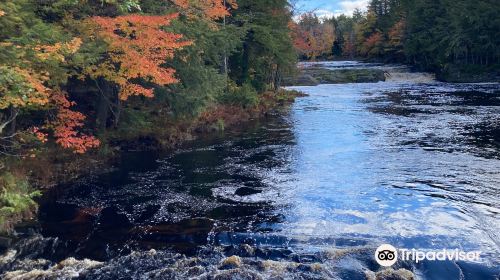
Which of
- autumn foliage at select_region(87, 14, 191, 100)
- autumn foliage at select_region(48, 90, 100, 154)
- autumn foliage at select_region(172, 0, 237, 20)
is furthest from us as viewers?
autumn foliage at select_region(172, 0, 237, 20)

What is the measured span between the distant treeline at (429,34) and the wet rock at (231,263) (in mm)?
46194

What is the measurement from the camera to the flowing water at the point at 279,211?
30.6ft

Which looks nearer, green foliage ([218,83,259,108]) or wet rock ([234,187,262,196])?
wet rock ([234,187,262,196])

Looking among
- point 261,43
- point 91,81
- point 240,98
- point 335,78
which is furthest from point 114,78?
point 335,78

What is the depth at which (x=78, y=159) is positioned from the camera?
1717cm

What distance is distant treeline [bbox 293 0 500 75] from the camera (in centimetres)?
5572

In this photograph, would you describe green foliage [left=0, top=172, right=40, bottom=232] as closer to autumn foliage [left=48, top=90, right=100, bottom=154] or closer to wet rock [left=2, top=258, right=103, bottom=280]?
wet rock [left=2, top=258, right=103, bottom=280]

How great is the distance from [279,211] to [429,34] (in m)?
64.8

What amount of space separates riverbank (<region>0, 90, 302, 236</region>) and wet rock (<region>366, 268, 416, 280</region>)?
8.29 meters

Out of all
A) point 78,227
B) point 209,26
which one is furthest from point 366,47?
point 78,227

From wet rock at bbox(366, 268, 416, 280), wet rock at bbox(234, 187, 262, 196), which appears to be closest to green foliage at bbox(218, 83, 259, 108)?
wet rock at bbox(234, 187, 262, 196)

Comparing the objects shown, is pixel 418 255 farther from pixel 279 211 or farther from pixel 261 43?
pixel 261 43

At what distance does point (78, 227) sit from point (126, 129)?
9029mm

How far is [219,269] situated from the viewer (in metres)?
9.16
